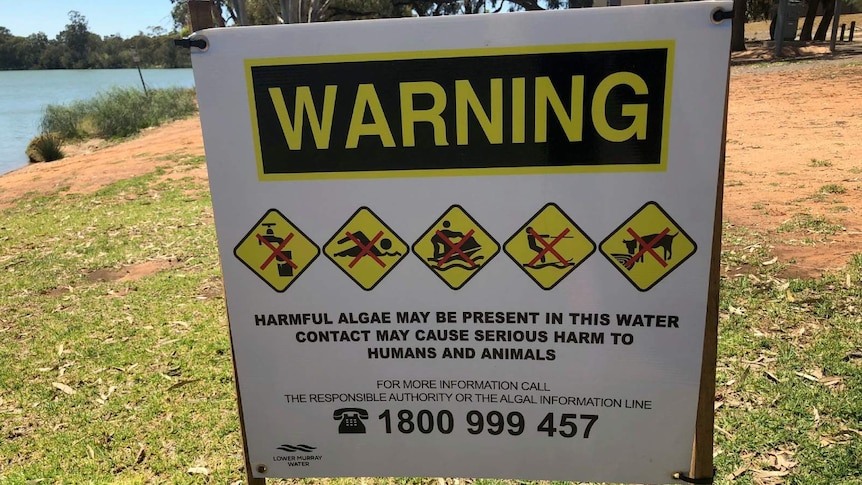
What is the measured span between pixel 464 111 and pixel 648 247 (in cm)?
69

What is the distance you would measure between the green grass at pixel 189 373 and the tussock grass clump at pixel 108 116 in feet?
75.4

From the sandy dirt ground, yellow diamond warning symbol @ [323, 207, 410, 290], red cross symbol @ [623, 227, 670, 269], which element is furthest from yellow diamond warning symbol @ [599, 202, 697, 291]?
the sandy dirt ground

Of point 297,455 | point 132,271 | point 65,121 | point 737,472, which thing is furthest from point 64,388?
point 65,121

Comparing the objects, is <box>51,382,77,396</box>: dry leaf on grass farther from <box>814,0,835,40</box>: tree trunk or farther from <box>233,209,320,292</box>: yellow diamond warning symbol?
<box>814,0,835,40</box>: tree trunk

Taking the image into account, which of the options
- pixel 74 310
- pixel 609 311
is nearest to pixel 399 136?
pixel 609 311

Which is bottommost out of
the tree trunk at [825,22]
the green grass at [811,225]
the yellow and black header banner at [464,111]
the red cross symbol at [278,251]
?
the green grass at [811,225]

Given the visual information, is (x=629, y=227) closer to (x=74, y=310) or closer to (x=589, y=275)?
(x=589, y=275)

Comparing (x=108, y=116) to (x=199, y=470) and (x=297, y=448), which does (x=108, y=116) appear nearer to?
(x=199, y=470)

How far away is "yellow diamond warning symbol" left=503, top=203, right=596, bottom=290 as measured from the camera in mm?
1801

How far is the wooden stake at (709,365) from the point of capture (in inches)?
70.1

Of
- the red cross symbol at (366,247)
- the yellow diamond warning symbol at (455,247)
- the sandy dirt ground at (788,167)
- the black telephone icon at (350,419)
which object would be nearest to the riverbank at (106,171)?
the sandy dirt ground at (788,167)

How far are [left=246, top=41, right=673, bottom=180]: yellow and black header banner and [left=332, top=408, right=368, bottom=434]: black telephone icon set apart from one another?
827mm

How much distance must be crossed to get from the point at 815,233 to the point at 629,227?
4754 millimetres

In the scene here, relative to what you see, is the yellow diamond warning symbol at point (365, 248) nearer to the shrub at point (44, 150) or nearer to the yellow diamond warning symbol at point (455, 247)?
the yellow diamond warning symbol at point (455, 247)
